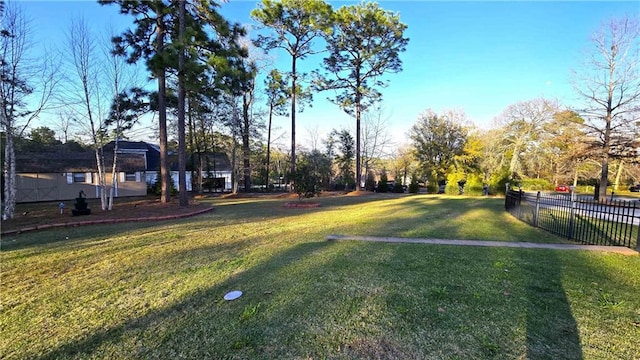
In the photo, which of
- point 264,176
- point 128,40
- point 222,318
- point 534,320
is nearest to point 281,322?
point 222,318

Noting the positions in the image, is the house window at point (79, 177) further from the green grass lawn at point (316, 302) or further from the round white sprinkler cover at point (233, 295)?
the round white sprinkler cover at point (233, 295)

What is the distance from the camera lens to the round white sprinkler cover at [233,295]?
9.64 ft

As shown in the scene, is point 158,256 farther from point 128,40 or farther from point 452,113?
point 452,113

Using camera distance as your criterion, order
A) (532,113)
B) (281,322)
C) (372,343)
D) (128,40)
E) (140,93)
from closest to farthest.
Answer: (372,343) → (281,322) → (128,40) → (140,93) → (532,113)

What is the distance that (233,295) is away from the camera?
299 cm

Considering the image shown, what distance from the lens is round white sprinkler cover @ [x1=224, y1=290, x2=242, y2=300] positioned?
2.94 meters

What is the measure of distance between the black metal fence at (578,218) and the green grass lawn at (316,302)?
1.50 meters

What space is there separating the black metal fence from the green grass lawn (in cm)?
150

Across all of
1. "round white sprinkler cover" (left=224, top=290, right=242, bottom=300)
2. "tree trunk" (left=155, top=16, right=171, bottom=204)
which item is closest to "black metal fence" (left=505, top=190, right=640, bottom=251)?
"round white sprinkler cover" (left=224, top=290, right=242, bottom=300)

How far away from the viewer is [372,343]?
215cm

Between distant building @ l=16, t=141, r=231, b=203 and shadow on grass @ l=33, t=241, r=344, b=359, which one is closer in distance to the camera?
shadow on grass @ l=33, t=241, r=344, b=359

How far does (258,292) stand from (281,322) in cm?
72

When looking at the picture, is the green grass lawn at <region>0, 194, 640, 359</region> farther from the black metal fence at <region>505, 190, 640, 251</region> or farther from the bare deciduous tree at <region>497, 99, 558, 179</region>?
the bare deciduous tree at <region>497, 99, 558, 179</region>

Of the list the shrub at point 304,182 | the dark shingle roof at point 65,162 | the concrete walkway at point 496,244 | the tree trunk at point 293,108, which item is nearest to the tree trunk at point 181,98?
the shrub at point 304,182
